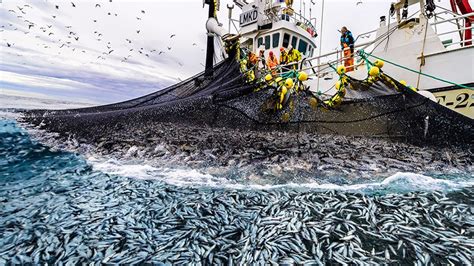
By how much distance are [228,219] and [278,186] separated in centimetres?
134

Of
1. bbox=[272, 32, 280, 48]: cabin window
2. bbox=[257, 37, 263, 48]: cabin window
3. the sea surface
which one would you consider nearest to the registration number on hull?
the sea surface

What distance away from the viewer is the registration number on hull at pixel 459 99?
22.1ft

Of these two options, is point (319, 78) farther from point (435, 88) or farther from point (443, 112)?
point (443, 112)

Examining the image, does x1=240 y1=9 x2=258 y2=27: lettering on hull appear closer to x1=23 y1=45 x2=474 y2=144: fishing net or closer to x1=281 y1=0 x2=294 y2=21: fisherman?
x1=281 y1=0 x2=294 y2=21: fisherman

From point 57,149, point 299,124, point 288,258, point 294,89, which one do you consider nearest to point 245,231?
point 288,258

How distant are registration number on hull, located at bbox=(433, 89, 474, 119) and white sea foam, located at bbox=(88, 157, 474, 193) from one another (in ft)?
12.3

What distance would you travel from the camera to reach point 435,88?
24.3 ft

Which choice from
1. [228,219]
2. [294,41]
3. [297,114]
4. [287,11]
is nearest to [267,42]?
[294,41]

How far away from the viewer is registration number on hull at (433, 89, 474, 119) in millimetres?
6734

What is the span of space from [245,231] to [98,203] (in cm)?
208

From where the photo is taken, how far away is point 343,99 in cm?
646

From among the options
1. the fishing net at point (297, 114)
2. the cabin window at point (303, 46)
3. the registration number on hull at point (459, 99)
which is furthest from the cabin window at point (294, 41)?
the registration number on hull at point (459, 99)

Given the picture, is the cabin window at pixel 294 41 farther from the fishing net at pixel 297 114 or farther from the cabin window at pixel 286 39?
the fishing net at pixel 297 114

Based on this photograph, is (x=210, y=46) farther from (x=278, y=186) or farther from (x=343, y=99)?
(x=278, y=186)
